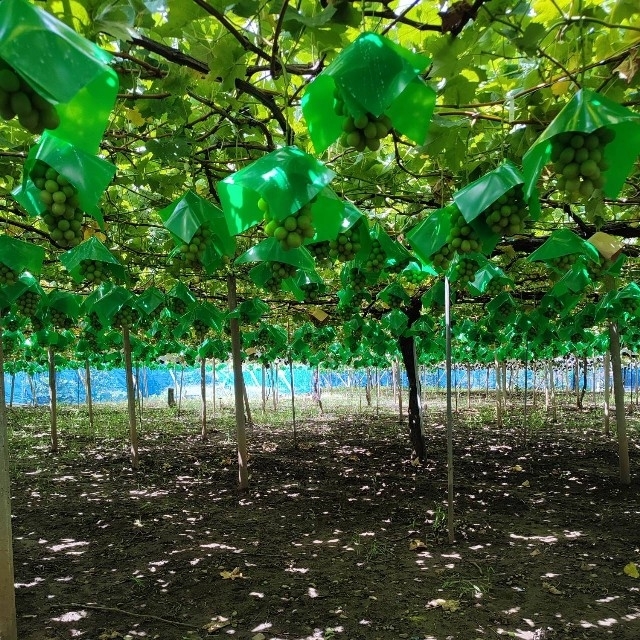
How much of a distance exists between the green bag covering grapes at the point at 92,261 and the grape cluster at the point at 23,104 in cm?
169

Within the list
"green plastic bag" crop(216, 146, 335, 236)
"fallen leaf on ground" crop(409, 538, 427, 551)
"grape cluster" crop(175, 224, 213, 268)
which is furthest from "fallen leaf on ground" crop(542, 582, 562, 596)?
"green plastic bag" crop(216, 146, 335, 236)

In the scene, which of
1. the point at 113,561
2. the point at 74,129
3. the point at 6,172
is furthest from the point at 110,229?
the point at 74,129

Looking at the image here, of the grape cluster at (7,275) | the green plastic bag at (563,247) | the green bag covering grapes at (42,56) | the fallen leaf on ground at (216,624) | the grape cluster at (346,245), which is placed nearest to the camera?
the green bag covering grapes at (42,56)

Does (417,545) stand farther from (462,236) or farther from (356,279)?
(462,236)

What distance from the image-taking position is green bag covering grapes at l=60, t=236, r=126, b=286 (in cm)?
260

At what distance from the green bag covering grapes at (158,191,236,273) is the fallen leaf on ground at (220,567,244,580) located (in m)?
3.59

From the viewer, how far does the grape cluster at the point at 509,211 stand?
175 cm

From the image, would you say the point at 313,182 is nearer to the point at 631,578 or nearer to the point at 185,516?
the point at 631,578

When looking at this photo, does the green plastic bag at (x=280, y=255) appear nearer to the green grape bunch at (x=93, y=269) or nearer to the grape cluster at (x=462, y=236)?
the grape cluster at (x=462, y=236)

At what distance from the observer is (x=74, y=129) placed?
3.71 ft

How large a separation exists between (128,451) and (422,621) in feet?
31.5

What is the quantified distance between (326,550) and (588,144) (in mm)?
5074

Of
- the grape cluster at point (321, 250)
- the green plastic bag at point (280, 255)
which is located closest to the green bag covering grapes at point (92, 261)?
the green plastic bag at point (280, 255)

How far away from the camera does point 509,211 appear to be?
174 centimetres
